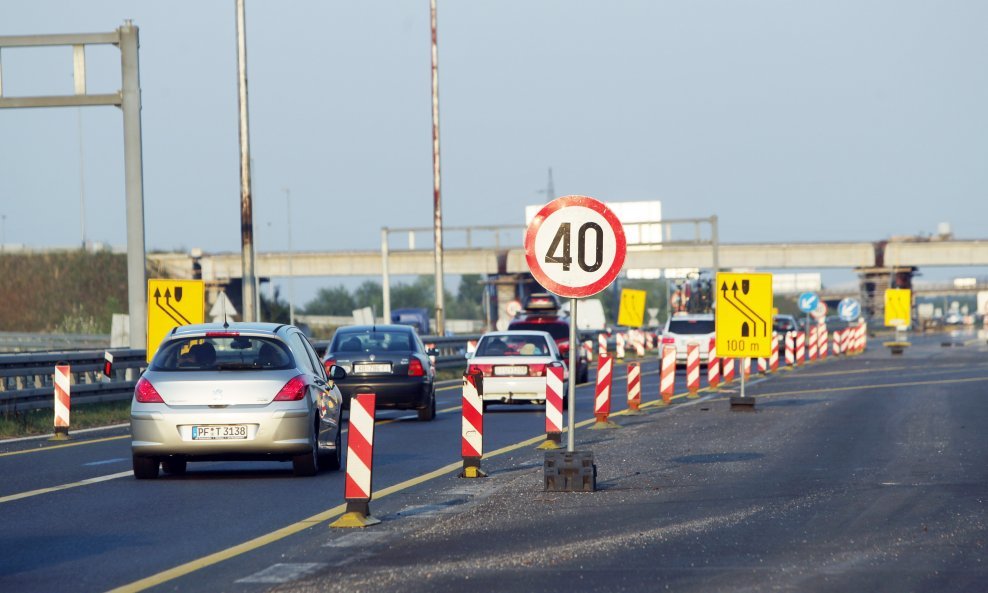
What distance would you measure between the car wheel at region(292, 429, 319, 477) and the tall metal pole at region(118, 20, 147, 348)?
14047 mm

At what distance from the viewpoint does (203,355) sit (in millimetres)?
14953

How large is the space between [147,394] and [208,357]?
27.4 inches

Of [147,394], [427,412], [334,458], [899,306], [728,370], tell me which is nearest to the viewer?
[147,394]

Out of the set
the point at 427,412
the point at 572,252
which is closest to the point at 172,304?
the point at 427,412

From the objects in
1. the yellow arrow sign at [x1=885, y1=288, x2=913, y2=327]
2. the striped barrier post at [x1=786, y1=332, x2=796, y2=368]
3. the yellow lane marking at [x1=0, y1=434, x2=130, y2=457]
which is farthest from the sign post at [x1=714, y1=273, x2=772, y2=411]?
the yellow arrow sign at [x1=885, y1=288, x2=913, y2=327]

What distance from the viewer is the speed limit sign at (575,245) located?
13.3 meters

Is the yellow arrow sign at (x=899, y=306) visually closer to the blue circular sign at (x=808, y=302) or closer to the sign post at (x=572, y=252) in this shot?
the blue circular sign at (x=808, y=302)

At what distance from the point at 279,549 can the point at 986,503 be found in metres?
5.47

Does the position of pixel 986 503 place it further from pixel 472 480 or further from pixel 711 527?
pixel 472 480

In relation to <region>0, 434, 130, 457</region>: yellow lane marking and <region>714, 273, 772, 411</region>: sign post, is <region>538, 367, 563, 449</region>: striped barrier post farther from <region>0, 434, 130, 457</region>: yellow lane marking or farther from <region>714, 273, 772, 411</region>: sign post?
<region>714, 273, 772, 411</region>: sign post

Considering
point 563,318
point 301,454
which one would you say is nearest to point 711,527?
point 301,454

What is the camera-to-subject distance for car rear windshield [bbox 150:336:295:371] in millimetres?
14828

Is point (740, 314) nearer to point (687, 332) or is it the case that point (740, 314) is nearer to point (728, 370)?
point (728, 370)

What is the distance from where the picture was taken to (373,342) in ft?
82.3
